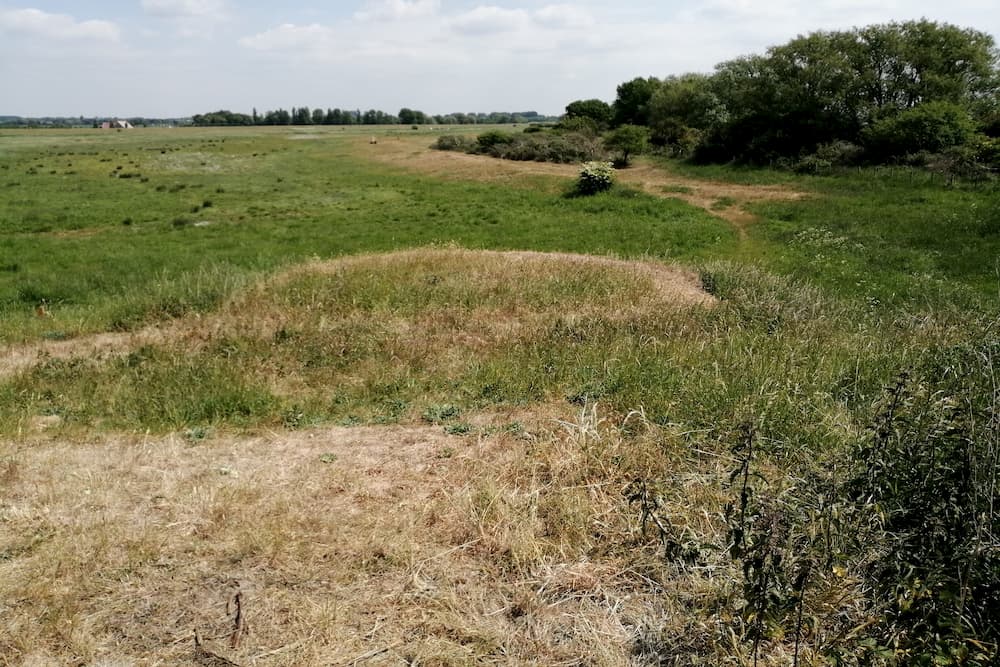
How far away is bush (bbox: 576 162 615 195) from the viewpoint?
27625mm

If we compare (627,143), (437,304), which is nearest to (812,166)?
(627,143)

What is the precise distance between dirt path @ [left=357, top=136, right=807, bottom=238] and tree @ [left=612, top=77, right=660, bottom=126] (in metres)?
13.6

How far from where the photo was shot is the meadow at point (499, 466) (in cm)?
358

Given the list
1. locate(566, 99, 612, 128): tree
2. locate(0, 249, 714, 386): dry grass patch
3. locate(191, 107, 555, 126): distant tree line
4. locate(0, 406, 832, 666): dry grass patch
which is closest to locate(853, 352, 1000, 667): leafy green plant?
locate(0, 406, 832, 666): dry grass patch

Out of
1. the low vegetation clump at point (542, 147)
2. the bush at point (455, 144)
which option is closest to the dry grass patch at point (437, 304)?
the low vegetation clump at point (542, 147)

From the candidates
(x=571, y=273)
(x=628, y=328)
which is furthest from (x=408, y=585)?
(x=571, y=273)

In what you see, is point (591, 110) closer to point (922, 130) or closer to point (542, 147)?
point (542, 147)

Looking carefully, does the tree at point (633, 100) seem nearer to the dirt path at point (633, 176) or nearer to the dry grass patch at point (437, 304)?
the dirt path at point (633, 176)

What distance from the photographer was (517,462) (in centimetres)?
538

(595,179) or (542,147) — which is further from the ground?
(542,147)

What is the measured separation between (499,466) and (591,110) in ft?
185

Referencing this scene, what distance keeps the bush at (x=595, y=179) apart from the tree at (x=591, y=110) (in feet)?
96.7

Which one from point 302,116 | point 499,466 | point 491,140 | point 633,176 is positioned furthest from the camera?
point 302,116

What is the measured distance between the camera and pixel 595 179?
1088 inches
